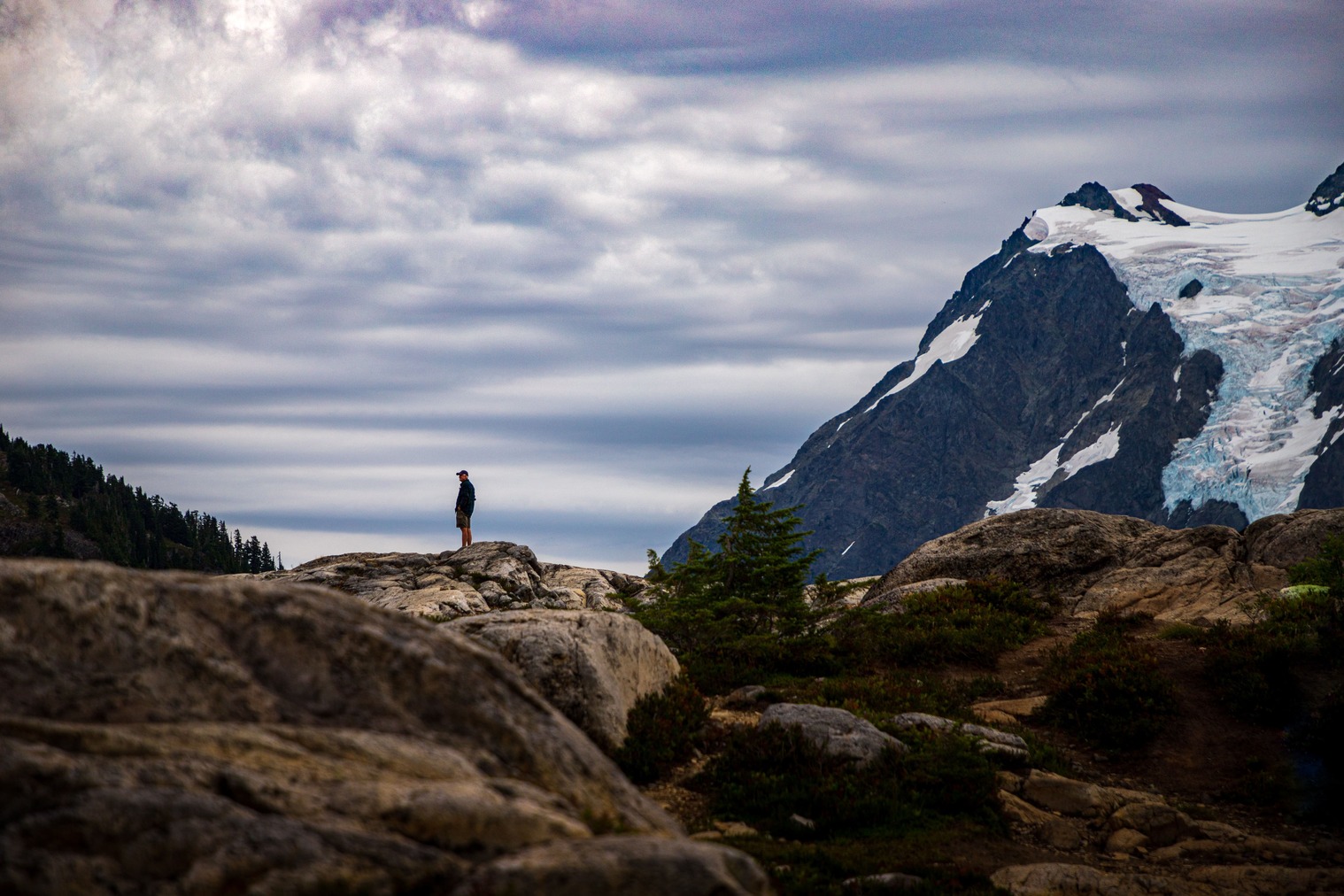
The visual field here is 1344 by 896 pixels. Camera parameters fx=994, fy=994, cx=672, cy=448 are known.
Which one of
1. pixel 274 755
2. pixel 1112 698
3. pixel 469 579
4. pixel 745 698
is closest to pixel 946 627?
pixel 1112 698

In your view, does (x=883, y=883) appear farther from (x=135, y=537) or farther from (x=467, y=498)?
(x=135, y=537)

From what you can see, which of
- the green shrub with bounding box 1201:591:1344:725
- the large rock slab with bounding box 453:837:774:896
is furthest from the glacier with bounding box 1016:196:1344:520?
the large rock slab with bounding box 453:837:774:896

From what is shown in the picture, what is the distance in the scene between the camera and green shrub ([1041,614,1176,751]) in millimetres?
18266

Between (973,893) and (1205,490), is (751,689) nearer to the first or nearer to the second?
(973,893)

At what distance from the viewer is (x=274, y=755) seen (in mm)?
5996

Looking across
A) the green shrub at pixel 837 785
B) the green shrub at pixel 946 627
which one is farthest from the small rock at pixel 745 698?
the green shrub at pixel 946 627

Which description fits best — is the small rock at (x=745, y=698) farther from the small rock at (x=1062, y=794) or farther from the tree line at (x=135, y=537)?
the tree line at (x=135, y=537)

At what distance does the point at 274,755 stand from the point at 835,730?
36.2 ft

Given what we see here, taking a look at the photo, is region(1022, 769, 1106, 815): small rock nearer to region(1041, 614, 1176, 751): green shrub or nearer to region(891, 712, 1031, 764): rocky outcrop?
region(891, 712, 1031, 764): rocky outcrop

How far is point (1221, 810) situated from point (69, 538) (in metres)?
214

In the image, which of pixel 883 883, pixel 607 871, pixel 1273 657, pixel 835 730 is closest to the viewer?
pixel 607 871

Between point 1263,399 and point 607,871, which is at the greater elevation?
point 1263,399

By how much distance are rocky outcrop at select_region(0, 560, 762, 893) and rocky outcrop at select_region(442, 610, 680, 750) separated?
20.5ft

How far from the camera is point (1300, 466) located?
179 meters
